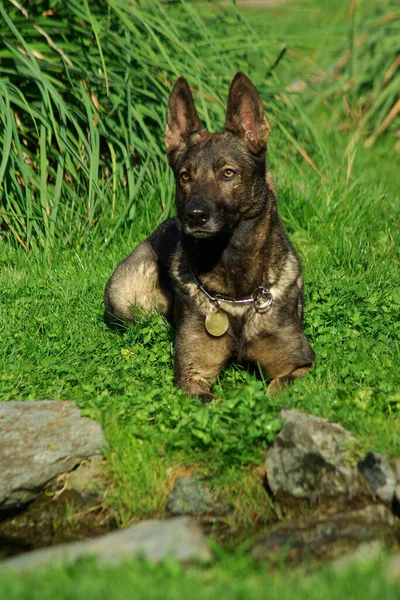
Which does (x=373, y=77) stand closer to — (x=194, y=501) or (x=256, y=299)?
(x=256, y=299)

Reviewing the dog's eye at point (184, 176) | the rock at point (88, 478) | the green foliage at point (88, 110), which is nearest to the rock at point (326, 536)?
the rock at point (88, 478)

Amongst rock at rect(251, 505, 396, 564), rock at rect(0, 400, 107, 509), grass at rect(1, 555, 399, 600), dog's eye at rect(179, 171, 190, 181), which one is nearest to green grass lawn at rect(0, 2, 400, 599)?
grass at rect(1, 555, 399, 600)

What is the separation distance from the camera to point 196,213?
475 centimetres

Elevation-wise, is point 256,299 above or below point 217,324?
above

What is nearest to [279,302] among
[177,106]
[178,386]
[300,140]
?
[178,386]

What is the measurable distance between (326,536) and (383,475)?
0.46 m

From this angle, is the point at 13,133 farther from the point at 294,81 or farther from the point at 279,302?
the point at 294,81

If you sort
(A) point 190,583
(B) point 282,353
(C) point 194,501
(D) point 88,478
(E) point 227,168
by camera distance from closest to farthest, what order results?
(A) point 190,583, (C) point 194,501, (D) point 88,478, (E) point 227,168, (B) point 282,353

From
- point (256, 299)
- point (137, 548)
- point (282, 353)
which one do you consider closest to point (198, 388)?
point (282, 353)

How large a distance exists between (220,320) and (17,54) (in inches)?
121

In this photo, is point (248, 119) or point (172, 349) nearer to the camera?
point (248, 119)

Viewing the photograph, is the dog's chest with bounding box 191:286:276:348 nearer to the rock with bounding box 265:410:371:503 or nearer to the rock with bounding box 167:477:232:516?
the rock with bounding box 265:410:371:503

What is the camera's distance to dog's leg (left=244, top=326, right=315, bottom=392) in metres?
5.10

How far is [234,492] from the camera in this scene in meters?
Answer: 4.18
